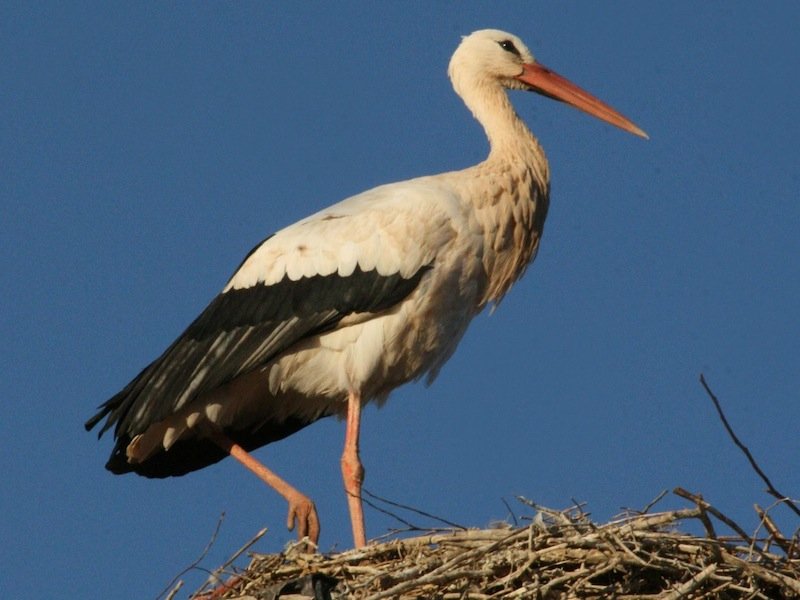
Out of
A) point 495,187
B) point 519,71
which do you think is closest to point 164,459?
point 495,187

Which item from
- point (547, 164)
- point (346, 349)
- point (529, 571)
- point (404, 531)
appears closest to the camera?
point (529, 571)

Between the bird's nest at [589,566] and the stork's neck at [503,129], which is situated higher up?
the stork's neck at [503,129]

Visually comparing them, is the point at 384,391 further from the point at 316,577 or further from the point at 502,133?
the point at 316,577

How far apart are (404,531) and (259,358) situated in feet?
5.45

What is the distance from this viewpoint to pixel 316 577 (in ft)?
23.1

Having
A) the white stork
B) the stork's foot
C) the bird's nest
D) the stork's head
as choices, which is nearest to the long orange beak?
the stork's head

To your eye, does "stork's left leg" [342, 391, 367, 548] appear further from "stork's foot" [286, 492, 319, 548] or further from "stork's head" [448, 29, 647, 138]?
"stork's head" [448, 29, 647, 138]

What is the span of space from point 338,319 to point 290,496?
81 centimetres

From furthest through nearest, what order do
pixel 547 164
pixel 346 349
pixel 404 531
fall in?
pixel 547 164, pixel 346 349, pixel 404 531

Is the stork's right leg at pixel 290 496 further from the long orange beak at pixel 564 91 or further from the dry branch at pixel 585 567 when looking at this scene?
the long orange beak at pixel 564 91

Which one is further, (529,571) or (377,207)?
(377,207)

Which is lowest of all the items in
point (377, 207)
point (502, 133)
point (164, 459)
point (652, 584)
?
point (652, 584)

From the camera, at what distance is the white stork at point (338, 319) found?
28.5 feet

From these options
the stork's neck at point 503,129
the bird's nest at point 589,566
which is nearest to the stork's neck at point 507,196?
the stork's neck at point 503,129
